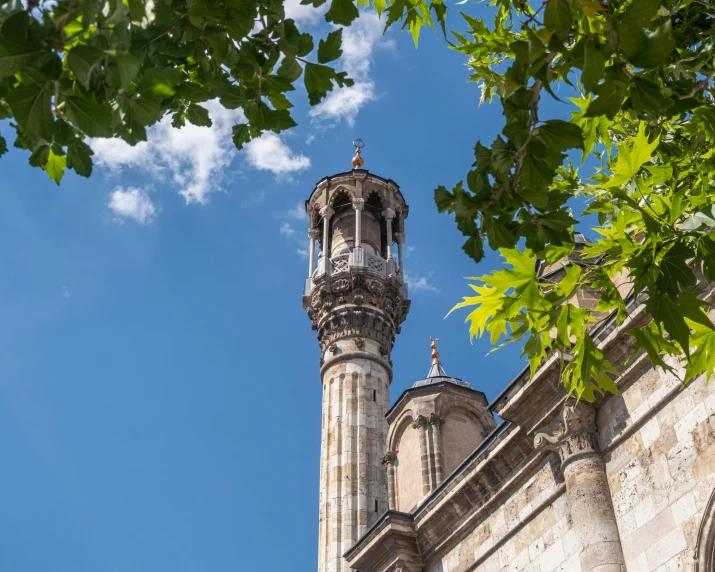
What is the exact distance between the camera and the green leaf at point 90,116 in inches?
135

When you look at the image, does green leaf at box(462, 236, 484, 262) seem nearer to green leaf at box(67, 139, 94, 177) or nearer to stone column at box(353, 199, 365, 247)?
green leaf at box(67, 139, 94, 177)

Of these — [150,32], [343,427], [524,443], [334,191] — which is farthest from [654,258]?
[334,191]

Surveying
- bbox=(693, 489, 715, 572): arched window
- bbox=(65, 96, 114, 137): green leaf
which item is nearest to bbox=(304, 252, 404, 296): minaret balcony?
bbox=(693, 489, 715, 572): arched window

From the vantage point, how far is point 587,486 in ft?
33.2

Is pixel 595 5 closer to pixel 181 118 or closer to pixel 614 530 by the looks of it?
pixel 181 118

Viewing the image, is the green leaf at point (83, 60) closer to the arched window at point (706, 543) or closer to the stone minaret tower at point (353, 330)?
the arched window at point (706, 543)

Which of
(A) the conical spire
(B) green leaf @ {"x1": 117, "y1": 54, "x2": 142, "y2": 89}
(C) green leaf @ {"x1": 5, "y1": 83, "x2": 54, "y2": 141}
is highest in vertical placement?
(A) the conical spire

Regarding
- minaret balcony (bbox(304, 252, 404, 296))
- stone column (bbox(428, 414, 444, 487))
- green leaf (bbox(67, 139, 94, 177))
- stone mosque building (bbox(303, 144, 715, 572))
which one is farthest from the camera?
minaret balcony (bbox(304, 252, 404, 296))

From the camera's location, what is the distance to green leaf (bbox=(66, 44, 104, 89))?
315cm

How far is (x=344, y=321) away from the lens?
2769cm

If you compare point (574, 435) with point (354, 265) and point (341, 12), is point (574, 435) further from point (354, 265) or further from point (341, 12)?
point (354, 265)

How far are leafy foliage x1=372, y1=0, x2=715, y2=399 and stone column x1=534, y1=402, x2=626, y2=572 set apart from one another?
4690 millimetres

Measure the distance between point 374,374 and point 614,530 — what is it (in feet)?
56.6

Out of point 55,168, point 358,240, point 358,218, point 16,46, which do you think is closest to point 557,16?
point 16,46
